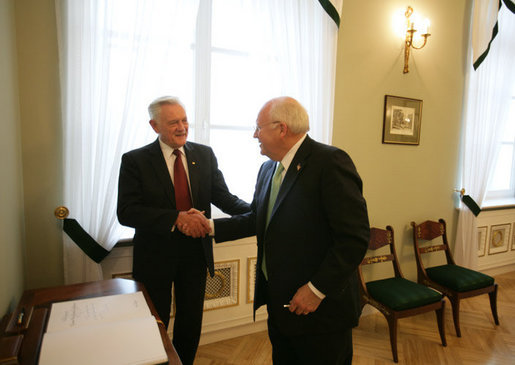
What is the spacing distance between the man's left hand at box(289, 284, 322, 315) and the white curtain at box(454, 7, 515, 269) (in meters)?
3.00

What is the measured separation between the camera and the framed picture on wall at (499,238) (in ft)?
13.0

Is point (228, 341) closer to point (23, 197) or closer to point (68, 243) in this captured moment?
point (68, 243)

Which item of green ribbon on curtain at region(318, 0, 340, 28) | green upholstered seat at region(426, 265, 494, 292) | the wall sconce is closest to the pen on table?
green ribbon on curtain at region(318, 0, 340, 28)

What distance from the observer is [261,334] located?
2691 millimetres

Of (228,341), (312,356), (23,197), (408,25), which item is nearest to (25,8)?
(23,197)

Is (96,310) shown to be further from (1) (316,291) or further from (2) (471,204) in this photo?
(2) (471,204)

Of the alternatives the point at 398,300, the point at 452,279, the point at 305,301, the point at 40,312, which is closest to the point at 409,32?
the point at 452,279

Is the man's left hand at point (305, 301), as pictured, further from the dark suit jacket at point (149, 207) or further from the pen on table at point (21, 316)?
the pen on table at point (21, 316)

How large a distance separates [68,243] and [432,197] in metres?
3.30

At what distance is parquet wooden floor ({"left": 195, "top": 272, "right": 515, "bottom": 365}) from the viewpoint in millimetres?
2381

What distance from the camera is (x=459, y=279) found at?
9.16 feet

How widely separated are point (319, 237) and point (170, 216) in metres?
0.77

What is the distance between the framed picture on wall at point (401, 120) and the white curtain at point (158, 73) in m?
0.75

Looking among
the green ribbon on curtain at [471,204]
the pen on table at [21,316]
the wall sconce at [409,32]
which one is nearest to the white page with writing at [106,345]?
the pen on table at [21,316]
